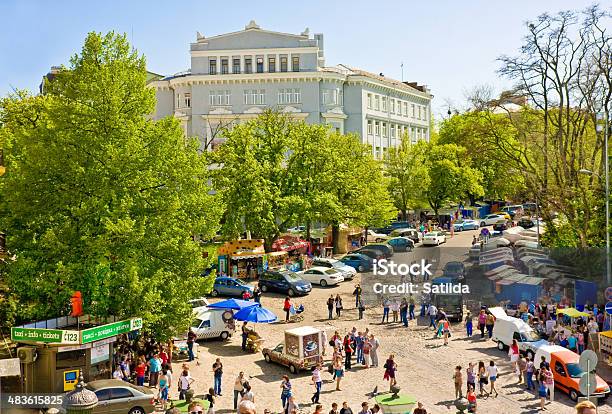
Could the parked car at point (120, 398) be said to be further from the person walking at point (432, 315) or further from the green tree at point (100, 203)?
the person walking at point (432, 315)

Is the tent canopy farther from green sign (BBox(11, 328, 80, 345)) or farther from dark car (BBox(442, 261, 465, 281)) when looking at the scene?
green sign (BBox(11, 328, 80, 345))

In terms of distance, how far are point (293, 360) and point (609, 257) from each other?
57.2 feet

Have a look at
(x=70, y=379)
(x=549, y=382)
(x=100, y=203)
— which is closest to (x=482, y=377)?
(x=549, y=382)

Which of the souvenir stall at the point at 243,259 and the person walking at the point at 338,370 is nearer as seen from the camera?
the person walking at the point at 338,370

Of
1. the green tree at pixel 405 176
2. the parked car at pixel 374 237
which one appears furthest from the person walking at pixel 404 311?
the green tree at pixel 405 176

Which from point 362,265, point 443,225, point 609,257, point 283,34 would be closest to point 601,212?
point 609,257

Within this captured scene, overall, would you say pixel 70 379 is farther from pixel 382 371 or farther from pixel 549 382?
pixel 549 382

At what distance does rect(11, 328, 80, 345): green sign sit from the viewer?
881 inches

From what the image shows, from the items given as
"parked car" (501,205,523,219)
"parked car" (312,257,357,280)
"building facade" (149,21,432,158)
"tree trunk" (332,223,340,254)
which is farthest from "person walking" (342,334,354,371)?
"parked car" (501,205,523,219)

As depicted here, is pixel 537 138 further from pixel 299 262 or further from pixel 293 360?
pixel 293 360

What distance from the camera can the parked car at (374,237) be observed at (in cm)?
6417

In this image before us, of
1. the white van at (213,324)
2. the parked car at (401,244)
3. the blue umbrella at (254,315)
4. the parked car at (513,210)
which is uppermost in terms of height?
the parked car at (513,210)

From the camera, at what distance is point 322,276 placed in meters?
45.8

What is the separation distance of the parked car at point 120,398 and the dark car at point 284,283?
69.1 feet
